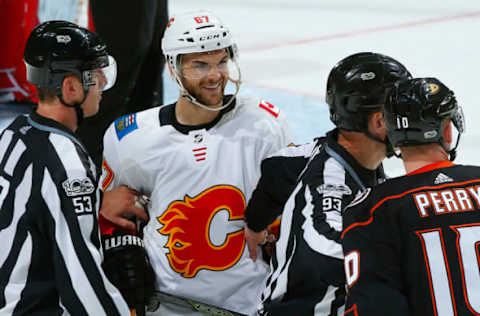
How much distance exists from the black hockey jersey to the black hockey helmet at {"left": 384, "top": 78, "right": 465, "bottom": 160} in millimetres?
108

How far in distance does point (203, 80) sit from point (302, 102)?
3763 millimetres

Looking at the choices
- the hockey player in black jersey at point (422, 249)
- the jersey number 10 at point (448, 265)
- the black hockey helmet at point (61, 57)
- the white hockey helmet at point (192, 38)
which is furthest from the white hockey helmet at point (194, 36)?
the jersey number 10 at point (448, 265)

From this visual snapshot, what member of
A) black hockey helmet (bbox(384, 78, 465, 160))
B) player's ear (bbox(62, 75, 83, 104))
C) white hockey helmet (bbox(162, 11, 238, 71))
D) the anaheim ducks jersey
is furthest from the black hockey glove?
black hockey helmet (bbox(384, 78, 465, 160))

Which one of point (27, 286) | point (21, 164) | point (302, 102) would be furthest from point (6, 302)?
point (302, 102)

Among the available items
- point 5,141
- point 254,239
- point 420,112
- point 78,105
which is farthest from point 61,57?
point 420,112

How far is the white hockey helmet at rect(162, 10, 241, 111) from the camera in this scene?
2508 mm

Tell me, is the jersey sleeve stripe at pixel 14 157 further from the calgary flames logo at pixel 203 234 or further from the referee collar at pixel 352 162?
the referee collar at pixel 352 162

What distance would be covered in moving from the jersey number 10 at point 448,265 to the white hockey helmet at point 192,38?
1.02m

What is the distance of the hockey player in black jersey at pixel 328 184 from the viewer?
6.33 ft

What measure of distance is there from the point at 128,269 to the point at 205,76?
2.22ft

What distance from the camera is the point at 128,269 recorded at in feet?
7.66

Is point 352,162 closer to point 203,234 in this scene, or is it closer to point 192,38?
point 203,234

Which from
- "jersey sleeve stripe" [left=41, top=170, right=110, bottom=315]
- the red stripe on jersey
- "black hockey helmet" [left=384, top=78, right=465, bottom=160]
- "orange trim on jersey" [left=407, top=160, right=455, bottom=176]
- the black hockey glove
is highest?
"black hockey helmet" [left=384, top=78, right=465, bottom=160]

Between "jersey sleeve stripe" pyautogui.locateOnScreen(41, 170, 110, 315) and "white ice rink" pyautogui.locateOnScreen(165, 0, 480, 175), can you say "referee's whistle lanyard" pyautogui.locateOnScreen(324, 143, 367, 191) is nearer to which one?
"jersey sleeve stripe" pyautogui.locateOnScreen(41, 170, 110, 315)
